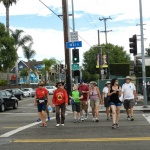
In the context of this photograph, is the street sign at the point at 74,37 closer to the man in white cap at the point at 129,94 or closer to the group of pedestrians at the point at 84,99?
the group of pedestrians at the point at 84,99

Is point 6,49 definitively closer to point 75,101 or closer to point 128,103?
point 75,101

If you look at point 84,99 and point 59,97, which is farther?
point 84,99

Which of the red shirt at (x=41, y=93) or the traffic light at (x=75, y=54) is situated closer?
the red shirt at (x=41, y=93)

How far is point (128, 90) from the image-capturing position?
1481 cm

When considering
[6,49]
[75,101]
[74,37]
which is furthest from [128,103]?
[6,49]

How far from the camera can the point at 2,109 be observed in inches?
916

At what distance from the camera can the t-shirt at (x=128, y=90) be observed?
48.5ft

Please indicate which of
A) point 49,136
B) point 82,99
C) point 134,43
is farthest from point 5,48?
point 49,136

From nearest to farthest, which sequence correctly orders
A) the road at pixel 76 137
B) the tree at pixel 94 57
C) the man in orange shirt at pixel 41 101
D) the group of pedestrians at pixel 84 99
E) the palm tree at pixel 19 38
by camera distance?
the road at pixel 76 137 < the group of pedestrians at pixel 84 99 < the man in orange shirt at pixel 41 101 < the palm tree at pixel 19 38 < the tree at pixel 94 57

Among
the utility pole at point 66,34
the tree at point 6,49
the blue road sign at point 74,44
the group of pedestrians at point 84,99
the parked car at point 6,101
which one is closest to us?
the group of pedestrians at point 84,99

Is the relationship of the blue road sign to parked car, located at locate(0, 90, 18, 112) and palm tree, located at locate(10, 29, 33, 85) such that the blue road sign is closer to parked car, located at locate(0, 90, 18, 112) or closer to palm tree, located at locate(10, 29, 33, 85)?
parked car, located at locate(0, 90, 18, 112)

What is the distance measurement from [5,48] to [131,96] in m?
29.5

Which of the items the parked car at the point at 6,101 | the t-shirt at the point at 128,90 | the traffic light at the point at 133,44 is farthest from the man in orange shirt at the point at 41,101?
the parked car at the point at 6,101

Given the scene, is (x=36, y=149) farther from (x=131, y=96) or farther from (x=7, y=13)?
(x=7, y=13)
